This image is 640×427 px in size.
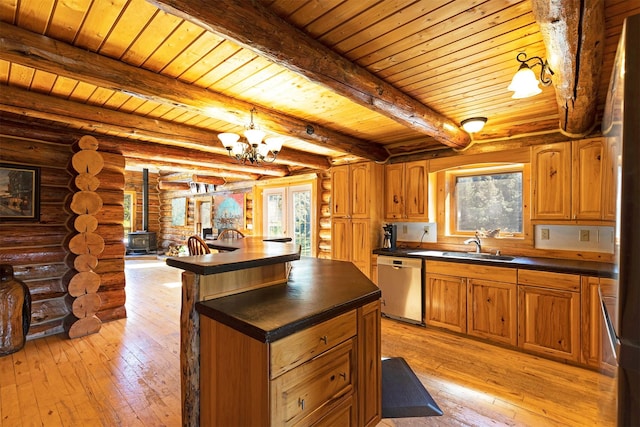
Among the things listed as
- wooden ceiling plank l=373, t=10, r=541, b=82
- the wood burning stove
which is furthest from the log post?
the wood burning stove

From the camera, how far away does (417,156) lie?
4.25 meters

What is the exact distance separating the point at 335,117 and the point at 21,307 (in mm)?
3874

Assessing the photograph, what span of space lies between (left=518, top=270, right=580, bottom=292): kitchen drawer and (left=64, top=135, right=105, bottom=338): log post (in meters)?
4.78

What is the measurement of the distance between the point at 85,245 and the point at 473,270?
4.49 m

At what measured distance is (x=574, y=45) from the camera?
5.05 feet

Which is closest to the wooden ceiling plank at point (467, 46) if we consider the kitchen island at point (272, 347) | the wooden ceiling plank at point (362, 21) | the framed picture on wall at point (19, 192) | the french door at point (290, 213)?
the wooden ceiling plank at point (362, 21)

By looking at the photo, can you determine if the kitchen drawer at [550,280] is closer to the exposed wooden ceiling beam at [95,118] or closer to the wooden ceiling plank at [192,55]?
the wooden ceiling plank at [192,55]

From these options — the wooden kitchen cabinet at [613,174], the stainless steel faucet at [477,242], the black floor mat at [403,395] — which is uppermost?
the wooden kitchen cabinet at [613,174]

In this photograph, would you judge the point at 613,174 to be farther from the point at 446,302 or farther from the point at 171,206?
the point at 171,206

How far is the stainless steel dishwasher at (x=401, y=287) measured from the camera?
374 cm

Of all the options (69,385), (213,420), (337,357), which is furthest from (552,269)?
(69,385)

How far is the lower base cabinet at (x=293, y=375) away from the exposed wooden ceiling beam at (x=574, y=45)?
5.54ft

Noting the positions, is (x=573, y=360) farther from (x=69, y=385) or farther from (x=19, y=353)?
(x=19, y=353)

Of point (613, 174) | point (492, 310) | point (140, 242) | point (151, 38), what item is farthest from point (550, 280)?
point (140, 242)
